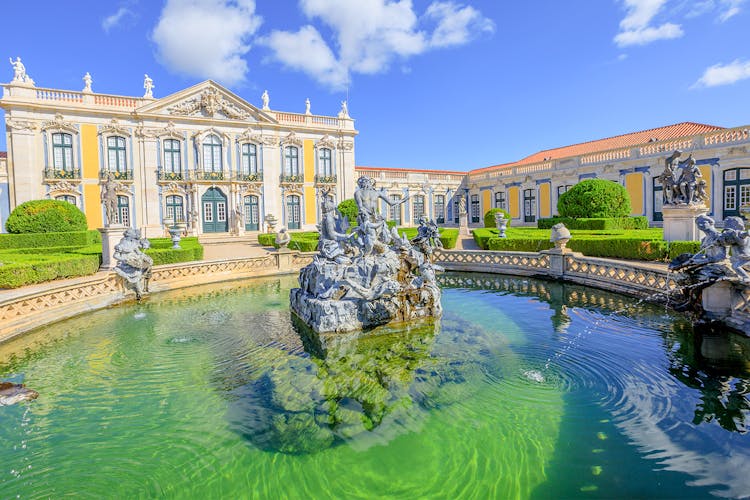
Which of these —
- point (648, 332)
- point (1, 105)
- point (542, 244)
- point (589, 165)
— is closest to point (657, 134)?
point (589, 165)

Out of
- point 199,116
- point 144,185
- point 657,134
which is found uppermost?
point 199,116

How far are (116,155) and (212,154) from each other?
5854mm

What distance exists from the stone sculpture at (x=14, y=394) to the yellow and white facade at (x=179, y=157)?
2259 cm

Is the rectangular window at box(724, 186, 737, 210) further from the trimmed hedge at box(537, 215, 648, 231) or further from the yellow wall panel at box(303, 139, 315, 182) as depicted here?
the yellow wall panel at box(303, 139, 315, 182)

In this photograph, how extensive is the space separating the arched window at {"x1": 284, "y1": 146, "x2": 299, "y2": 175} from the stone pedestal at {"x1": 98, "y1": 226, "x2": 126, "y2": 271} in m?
20.0

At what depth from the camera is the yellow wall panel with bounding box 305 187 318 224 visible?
3338cm

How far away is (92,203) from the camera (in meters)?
27.5

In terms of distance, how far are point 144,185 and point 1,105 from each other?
27.4 ft

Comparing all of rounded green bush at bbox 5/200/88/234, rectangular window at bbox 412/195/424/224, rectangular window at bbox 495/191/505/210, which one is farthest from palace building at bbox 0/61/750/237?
rounded green bush at bbox 5/200/88/234

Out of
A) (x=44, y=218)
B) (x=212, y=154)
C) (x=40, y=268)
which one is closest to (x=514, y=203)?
(x=212, y=154)

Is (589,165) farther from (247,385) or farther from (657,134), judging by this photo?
(247,385)

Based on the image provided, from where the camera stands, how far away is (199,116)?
29406mm

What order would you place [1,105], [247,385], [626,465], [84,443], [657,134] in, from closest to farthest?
1. [626,465]
2. [84,443]
3. [247,385]
4. [1,105]
5. [657,134]

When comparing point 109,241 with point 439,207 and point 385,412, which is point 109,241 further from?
point 439,207
